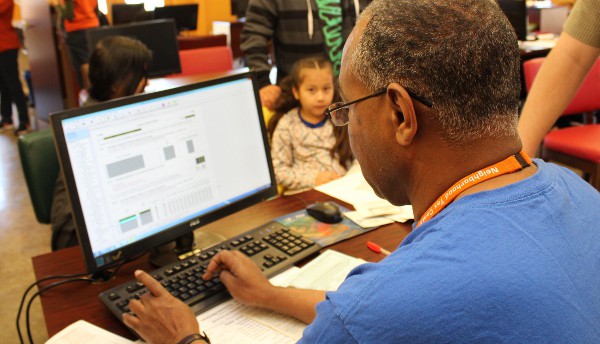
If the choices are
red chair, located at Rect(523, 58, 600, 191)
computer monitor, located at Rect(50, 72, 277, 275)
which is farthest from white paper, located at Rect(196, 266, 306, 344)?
red chair, located at Rect(523, 58, 600, 191)

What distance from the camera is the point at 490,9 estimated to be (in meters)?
0.79

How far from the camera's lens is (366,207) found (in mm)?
1685

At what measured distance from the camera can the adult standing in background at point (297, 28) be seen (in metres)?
2.74

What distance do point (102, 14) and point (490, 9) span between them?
6143mm

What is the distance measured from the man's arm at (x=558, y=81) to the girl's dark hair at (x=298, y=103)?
2.95 ft

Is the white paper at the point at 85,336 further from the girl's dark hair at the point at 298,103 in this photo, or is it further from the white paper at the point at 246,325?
the girl's dark hair at the point at 298,103

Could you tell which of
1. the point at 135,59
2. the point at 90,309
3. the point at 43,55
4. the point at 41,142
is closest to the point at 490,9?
the point at 90,309

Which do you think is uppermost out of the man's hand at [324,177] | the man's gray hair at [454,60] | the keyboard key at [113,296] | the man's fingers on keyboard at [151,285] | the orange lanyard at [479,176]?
the man's gray hair at [454,60]

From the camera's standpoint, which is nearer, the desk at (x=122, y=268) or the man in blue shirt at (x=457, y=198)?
the man in blue shirt at (x=457, y=198)

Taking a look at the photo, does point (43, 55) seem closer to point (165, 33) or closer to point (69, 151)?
point (165, 33)

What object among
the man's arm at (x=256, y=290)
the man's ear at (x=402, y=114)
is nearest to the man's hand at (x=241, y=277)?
the man's arm at (x=256, y=290)

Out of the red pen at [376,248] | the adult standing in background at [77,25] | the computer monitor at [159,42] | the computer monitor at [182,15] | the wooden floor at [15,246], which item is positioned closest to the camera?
the red pen at [376,248]

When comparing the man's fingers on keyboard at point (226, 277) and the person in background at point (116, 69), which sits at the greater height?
the person in background at point (116, 69)

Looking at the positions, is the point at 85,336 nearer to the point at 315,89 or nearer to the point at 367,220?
the point at 367,220
